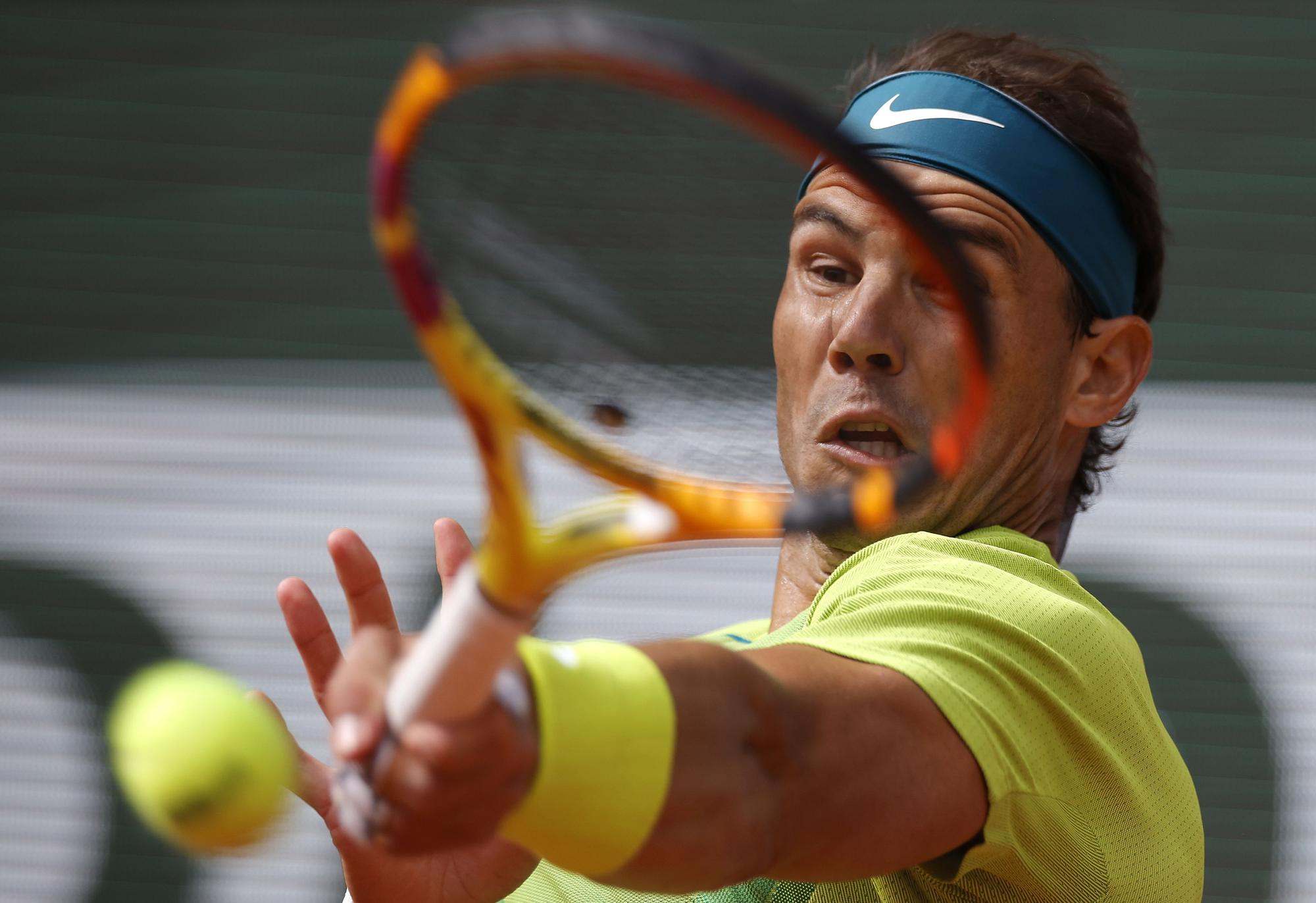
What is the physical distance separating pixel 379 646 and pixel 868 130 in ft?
3.79

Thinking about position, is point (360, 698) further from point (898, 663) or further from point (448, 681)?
point (898, 663)

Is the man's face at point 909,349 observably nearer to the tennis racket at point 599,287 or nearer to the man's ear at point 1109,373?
the man's ear at point 1109,373

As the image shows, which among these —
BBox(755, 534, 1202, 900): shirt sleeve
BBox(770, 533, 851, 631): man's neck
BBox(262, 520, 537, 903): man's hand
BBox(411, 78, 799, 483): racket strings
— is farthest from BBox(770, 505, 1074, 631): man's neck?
BBox(411, 78, 799, 483): racket strings

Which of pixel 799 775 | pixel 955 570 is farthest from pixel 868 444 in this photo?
pixel 799 775

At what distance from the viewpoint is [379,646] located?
3.37ft

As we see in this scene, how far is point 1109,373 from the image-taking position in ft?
6.41

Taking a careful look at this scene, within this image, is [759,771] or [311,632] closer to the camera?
[759,771]

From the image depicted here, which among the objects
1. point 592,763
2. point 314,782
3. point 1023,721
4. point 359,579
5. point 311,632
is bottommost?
point 314,782

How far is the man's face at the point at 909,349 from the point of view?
1661mm

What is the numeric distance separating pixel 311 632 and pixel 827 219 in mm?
827

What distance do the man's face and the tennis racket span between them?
0.25m

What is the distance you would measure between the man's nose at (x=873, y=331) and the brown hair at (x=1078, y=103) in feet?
1.07

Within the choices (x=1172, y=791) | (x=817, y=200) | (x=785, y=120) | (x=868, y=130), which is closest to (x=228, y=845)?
(x=785, y=120)

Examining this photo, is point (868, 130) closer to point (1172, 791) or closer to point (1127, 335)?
point (1127, 335)
